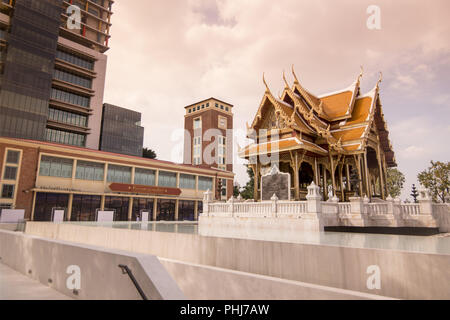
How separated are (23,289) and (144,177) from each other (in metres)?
39.4

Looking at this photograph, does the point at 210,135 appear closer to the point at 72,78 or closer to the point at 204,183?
the point at 204,183

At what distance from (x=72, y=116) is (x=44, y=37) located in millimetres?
15532

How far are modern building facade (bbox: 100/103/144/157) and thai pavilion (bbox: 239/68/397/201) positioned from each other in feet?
184

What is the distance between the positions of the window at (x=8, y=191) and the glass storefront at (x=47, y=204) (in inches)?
104

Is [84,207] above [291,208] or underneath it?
underneath

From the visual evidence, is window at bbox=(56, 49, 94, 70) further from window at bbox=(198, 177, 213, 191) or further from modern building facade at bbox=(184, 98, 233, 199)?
Answer: window at bbox=(198, 177, 213, 191)

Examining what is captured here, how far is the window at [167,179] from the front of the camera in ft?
153

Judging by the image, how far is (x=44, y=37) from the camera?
52.6 meters

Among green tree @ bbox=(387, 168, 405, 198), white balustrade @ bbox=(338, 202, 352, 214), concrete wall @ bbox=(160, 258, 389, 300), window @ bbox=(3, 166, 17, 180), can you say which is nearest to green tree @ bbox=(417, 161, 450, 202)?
green tree @ bbox=(387, 168, 405, 198)

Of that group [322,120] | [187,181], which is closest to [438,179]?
[322,120]

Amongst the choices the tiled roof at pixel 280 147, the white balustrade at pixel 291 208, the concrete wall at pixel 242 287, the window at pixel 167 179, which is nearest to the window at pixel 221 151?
the window at pixel 167 179

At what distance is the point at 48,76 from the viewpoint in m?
51.8
